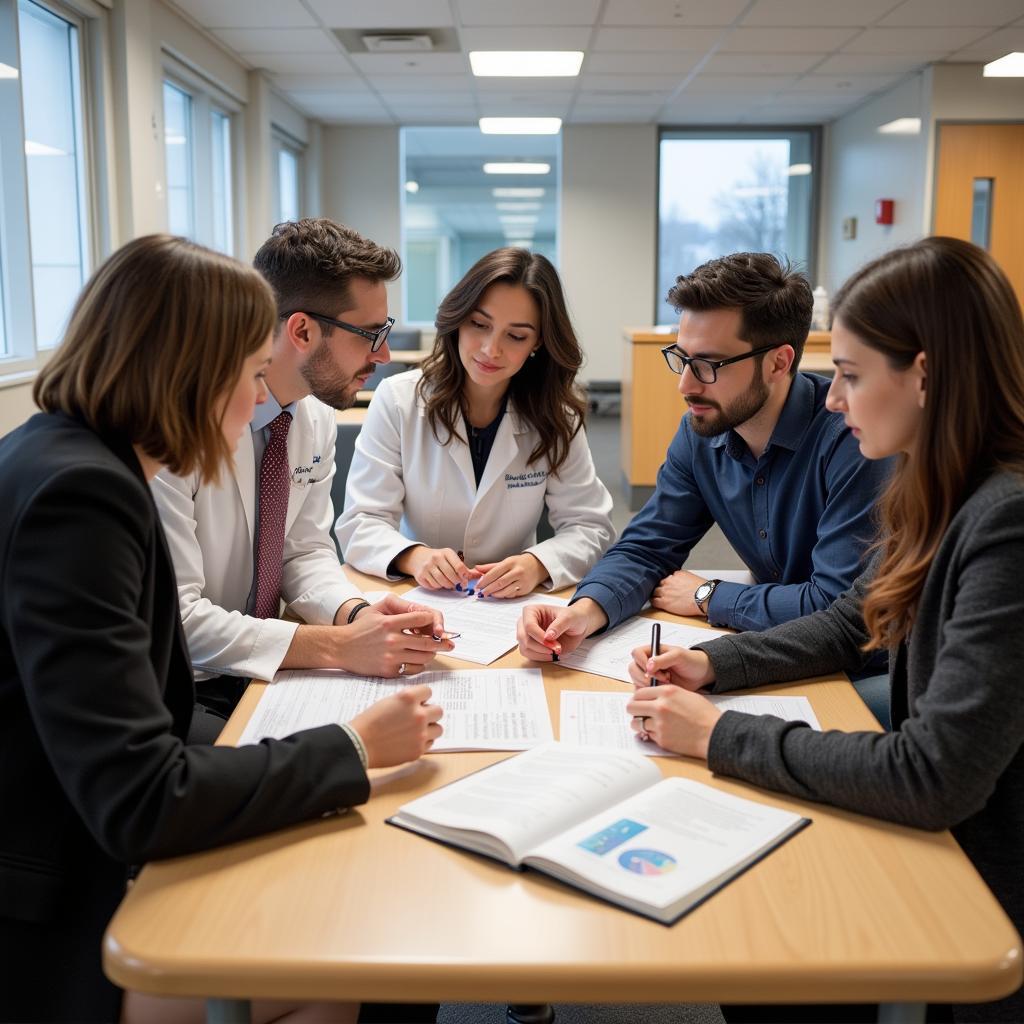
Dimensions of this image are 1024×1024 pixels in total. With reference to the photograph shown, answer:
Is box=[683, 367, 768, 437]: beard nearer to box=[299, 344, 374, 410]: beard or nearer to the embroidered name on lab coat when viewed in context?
the embroidered name on lab coat

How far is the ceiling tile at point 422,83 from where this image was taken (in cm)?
727

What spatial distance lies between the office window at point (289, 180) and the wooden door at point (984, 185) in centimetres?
504

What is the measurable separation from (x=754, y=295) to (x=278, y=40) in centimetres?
534

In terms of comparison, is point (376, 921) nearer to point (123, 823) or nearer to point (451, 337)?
point (123, 823)

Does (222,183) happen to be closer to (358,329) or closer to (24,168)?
(24,168)

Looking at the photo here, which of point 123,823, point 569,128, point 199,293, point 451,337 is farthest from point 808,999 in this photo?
point 569,128

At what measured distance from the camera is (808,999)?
0.81 meters

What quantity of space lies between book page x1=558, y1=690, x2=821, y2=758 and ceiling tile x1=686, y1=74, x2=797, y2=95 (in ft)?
22.1

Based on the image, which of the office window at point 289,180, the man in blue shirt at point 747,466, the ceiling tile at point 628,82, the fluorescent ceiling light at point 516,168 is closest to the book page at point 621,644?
the man in blue shirt at point 747,466

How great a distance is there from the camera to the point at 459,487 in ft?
7.61

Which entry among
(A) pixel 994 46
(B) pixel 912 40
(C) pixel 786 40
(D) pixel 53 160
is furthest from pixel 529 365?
(A) pixel 994 46

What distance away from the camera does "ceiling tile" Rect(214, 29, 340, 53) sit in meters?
6.05

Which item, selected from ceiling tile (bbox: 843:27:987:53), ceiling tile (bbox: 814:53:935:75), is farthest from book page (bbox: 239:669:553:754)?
ceiling tile (bbox: 814:53:935:75)

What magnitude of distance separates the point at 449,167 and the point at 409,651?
9.85m
